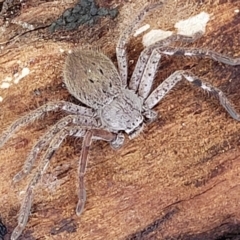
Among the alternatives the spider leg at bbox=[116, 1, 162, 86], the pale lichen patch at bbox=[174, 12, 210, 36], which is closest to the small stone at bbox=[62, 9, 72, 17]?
the spider leg at bbox=[116, 1, 162, 86]

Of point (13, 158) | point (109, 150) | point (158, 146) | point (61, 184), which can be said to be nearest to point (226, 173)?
point (158, 146)

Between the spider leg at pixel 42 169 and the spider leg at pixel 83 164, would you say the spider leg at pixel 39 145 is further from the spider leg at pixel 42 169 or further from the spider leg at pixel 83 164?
the spider leg at pixel 83 164

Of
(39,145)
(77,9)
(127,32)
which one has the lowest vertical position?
(39,145)

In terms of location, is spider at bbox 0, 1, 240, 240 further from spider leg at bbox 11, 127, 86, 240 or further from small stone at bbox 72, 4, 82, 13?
small stone at bbox 72, 4, 82, 13

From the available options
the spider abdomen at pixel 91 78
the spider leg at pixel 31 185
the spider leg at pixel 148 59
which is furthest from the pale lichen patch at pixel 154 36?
the spider leg at pixel 31 185

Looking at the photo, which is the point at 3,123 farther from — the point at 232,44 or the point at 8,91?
the point at 232,44

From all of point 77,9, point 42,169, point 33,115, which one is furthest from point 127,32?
point 42,169

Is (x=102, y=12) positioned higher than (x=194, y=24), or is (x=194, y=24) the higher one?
(x=102, y=12)

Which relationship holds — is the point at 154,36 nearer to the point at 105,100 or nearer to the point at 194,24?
the point at 194,24
